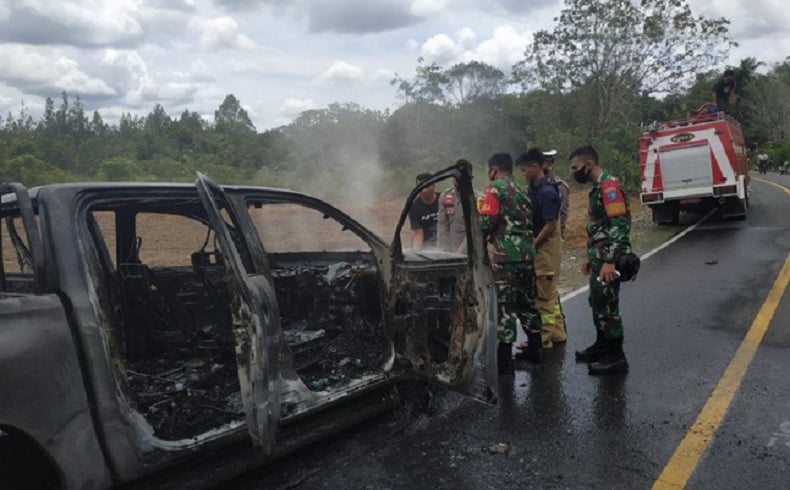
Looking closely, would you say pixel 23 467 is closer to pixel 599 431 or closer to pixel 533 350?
pixel 599 431

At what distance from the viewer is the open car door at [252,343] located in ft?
8.63

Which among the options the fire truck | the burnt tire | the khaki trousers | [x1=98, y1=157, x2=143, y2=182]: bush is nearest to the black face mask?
the khaki trousers

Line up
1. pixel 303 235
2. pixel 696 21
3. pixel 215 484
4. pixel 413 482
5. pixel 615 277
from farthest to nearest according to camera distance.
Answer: pixel 696 21, pixel 303 235, pixel 615 277, pixel 413 482, pixel 215 484

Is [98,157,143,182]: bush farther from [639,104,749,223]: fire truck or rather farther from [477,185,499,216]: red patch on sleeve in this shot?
[477,185,499,216]: red patch on sleeve

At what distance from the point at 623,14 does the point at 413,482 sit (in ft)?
77.3

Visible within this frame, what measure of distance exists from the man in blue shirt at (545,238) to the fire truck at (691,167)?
9.59m

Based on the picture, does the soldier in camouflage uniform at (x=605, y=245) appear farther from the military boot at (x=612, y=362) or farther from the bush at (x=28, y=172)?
the bush at (x=28, y=172)

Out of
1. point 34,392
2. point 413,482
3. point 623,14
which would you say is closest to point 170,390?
point 34,392

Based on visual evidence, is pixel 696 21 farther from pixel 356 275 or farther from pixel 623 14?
pixel 356 275

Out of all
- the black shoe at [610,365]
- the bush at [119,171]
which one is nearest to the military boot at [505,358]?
the black shoe at [610,365]

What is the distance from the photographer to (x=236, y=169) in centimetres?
2373

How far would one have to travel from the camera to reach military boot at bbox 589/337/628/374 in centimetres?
468

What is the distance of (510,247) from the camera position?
4699 mm

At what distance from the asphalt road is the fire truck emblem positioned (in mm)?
8975
